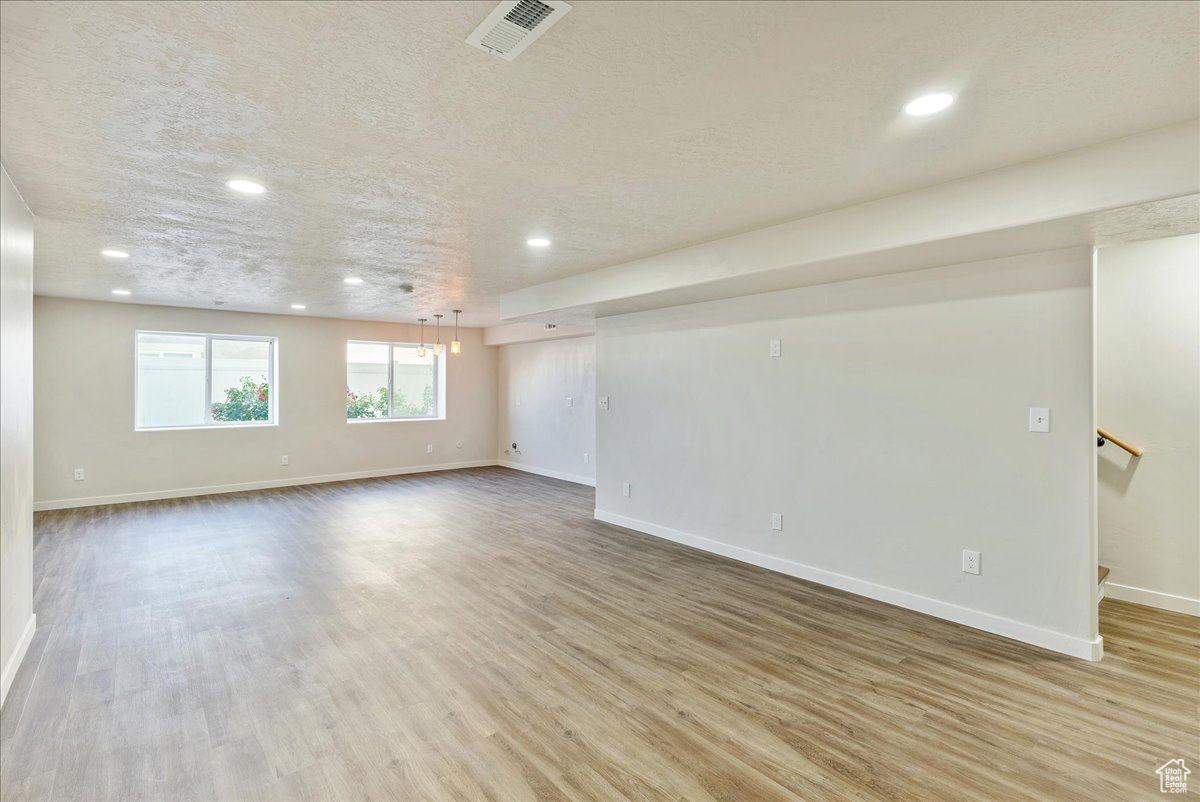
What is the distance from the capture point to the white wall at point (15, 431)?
8.01 feet

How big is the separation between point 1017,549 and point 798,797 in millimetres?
2136

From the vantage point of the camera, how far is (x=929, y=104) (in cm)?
196

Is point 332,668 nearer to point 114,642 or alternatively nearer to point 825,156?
point 114,642

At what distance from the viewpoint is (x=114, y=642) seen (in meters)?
3.03

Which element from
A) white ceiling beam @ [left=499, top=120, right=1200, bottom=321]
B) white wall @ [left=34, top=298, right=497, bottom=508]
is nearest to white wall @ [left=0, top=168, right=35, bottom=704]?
white ceiling beam @ [left=499, top=120, right=1200, bottom=321]

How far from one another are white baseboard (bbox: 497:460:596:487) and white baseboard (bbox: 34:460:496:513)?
45 centimetres

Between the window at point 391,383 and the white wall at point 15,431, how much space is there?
17.7 ft

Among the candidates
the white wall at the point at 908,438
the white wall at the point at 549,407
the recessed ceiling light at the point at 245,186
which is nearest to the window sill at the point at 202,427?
the white wall at the point at 549,407

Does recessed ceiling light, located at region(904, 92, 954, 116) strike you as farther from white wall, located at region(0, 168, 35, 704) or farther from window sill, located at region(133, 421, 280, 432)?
window sill, located at region(133, 421, 280, 432)

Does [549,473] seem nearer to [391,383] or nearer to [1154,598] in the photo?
[391,383]

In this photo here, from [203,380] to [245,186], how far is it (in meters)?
5.71

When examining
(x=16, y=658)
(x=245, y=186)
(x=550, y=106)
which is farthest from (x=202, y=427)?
(x=550, y=106)

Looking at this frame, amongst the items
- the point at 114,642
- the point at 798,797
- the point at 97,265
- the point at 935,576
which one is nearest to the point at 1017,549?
the point at 935,576

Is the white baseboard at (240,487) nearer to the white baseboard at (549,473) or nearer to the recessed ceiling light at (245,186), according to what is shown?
the white baseboard at (549,473)
